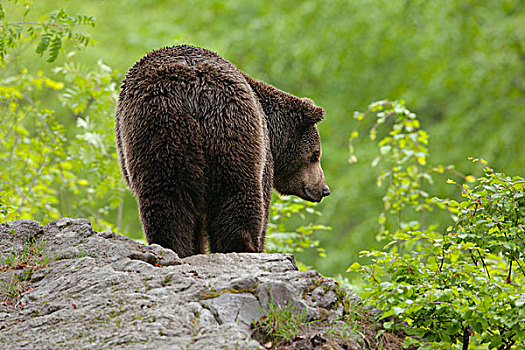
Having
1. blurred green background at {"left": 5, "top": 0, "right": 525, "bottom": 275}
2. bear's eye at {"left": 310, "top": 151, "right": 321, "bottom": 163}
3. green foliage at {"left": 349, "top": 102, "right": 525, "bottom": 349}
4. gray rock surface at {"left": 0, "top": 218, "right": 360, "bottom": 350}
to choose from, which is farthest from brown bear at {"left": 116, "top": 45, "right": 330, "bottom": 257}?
blurred green background at {"left": 5, "top": 0, "right": 525, "bottom": 275}

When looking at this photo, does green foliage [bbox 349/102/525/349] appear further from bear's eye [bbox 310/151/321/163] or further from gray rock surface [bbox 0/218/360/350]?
bear's eye [bbox 310/151/321/163]

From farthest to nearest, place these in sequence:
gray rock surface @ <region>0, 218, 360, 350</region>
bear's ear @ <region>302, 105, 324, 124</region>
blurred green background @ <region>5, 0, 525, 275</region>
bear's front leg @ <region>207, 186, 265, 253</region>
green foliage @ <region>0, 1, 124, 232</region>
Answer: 1. blurred green background @ <region>5, 0, 525, 275</region>
2. green foliage @ <region>0, 1, 124, 232</region>
3. bear's ear @ <region>302, 105, 324, 124</region>
4. bear's front leg @ <region>207, 186, 265, 253</region>
5. gray rock surface @ <region>0, 218, 360, 350</region>

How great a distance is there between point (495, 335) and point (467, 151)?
8.69m

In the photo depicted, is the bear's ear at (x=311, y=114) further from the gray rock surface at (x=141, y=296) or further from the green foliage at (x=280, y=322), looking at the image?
the green foliage at (x=280, y=322)

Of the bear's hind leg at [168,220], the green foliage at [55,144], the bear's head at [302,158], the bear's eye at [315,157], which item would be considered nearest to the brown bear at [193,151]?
the bear's hind leg at [168,220]

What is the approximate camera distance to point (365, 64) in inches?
504

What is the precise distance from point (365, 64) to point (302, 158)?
307 inches

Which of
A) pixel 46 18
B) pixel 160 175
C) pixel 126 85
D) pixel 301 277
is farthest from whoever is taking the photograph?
pixel 46 18

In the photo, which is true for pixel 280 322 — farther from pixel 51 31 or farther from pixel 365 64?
pixel 365 64

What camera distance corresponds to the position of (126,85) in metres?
4.41

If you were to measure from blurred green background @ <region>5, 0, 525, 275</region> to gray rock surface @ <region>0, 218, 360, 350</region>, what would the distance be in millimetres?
7553

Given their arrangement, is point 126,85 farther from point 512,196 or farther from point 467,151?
point 467,151

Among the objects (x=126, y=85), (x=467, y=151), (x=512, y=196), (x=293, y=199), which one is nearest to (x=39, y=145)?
(x=293, y=199)

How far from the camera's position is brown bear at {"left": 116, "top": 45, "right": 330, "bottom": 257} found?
13.3ft
